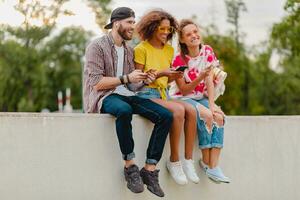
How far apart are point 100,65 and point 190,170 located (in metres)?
1.15

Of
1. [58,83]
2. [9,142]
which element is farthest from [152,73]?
[58,83]

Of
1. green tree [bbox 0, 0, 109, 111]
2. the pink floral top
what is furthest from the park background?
the pink floral top

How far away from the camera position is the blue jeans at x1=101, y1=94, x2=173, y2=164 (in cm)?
627

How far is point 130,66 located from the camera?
21.8 feet

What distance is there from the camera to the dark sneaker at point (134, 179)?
632 centimetres

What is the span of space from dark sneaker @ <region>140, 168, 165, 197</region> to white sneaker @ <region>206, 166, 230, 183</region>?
2.27ft

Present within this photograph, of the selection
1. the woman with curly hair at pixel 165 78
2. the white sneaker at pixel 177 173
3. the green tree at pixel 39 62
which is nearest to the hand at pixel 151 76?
the woman with curly hair at pixel 165 78

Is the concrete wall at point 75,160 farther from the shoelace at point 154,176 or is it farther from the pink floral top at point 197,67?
the pink floral top at point 197,67

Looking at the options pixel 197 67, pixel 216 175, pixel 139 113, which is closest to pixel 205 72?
pixel 197 67

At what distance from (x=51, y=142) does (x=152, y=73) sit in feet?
2.94

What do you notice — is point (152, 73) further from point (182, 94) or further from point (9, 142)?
point (9, 142)

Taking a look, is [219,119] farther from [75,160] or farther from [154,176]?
[75,160]

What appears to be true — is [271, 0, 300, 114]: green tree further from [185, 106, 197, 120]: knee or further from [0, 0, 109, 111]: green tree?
[185, 106, 197, 120]: knee

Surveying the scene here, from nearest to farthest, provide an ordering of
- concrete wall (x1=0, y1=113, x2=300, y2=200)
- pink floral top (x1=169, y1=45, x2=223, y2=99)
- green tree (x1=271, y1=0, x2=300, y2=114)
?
1. concrete wall (x1=0, y1=113, x2=300, y2=200)
2. pink floral top (x1=169, y1=45, x2=223, y2=99)
3. green tree (x1=271, y1=0, x2=300, y2=114)
